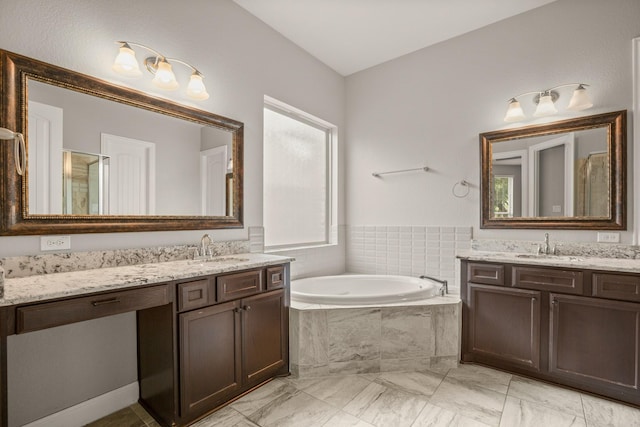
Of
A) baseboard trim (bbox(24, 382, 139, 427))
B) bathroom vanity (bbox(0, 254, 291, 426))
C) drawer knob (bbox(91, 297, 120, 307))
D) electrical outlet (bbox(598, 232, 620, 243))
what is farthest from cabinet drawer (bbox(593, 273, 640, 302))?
baseboard trim (bbox(24, 382, 139, 427))

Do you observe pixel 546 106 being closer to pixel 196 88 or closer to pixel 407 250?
pixel 407 250

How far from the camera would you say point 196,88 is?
89.7 inches

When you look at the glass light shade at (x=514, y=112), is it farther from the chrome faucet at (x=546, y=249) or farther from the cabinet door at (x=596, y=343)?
the cabinet door at (x=596, y=343)

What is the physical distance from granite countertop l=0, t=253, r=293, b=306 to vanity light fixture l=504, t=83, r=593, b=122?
2.49 metres

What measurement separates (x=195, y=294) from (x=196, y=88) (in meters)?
1.45

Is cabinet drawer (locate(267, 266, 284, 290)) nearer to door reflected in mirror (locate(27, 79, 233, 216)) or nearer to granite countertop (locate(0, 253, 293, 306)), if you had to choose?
granite countertop (locate(0, 253, 293, 306))

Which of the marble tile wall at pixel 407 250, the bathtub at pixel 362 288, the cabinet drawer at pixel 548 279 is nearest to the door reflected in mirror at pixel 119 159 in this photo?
the bathtub at pixel 362 288

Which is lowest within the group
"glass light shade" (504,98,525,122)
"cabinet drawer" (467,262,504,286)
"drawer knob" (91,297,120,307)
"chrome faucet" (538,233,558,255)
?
"cabinet drawer" (467,262,504,286)

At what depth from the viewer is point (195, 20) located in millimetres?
2393

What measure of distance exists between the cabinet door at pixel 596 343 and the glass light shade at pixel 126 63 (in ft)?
10.5

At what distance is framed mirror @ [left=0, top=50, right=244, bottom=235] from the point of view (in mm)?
1624

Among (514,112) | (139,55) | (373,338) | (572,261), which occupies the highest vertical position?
(139,55)

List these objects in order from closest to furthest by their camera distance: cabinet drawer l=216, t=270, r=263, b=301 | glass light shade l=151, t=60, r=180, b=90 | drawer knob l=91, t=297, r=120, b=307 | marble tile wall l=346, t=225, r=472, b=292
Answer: drawer knob l=91, t=297, r=120, b=307 < cabinet drawer l=216, t=270, r=263, b=301 < glass light shade l=151, t=60, r=180, b=90 < marble tile wall l=346, t=225, r=472, b=292

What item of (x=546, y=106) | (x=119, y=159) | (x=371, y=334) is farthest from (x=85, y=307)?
(x=546, y=106)
